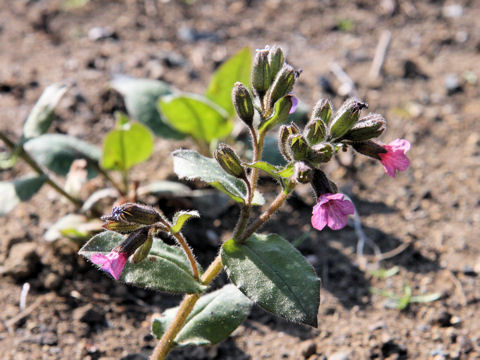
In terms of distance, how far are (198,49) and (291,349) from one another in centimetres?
293

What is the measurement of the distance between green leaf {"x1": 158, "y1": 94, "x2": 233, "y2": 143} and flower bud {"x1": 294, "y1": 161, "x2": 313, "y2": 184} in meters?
1.63

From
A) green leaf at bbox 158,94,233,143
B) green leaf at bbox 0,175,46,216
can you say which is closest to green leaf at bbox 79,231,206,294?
green leaf at bbox 0,175,46,216

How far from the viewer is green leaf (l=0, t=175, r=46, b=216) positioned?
2984 mm

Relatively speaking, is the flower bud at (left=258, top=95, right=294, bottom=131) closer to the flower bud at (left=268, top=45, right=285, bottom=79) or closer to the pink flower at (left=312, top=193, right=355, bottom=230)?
the flower bud at (left=268, top=45, right=285, bottom=79)

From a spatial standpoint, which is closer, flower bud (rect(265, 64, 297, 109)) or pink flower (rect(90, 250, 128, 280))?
pink flower (rect(90, 250, 128, 280))

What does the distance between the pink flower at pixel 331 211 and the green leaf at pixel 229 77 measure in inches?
76.0

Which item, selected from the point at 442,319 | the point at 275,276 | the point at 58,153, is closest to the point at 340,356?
the point at 442,319

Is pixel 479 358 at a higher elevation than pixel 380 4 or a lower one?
lower

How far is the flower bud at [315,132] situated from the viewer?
210 centimetres

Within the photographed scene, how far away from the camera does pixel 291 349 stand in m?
2.79

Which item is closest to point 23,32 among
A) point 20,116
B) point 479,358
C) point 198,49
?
point 20,116

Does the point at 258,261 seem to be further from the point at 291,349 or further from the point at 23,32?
the point at 23,32

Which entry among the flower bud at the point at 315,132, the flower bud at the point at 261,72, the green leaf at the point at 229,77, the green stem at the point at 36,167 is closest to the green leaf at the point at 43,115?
the green stem at the point at 36,167

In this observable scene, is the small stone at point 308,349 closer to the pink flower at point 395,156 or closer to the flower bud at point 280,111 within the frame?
the pink flower at point 395,156
